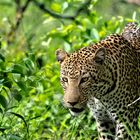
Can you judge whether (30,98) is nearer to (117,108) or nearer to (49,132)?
(49,132)

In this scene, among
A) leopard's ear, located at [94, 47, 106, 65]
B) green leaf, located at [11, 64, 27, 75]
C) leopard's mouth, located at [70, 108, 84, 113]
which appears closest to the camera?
green leaf, located at [11, 64, 27, 75]

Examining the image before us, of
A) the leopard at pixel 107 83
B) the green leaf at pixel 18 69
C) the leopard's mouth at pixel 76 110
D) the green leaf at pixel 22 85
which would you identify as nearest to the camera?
the green leaf at pixel 18 69

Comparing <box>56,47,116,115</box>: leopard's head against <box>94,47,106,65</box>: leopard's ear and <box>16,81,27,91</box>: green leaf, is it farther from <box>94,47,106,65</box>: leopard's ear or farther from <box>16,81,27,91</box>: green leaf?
<box>16,81,27,91</box>: green leaf

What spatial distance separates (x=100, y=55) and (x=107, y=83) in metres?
0.32

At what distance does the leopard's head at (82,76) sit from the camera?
28.0 ft

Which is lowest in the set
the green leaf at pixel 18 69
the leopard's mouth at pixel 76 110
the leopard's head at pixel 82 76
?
the leopard's mouth at pixel 76 110

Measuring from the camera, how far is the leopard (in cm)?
868

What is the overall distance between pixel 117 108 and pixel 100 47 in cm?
69

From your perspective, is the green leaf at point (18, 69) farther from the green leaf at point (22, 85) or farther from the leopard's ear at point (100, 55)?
the leopard's ear at point (100, 55)

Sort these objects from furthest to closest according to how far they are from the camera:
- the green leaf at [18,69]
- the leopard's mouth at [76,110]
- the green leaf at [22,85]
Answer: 1. the leopard's mouth at [76,110]
2. the green leaf at [22,85]
3. the green leaf at [18,69]

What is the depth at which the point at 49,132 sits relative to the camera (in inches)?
416

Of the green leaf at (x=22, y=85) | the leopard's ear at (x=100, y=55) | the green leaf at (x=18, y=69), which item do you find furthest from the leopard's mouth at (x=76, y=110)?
the green leaf at (x=18, y=69)

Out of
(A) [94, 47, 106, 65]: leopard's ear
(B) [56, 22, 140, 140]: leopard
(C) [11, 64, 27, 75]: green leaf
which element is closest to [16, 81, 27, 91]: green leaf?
(C) [11, 64, 27, 75]: green leaf

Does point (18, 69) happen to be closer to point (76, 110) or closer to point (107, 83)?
point (76, 110)
